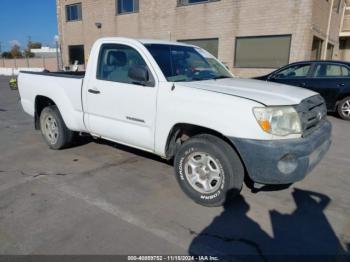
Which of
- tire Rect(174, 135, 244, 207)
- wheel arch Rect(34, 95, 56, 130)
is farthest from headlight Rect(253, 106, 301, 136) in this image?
wheel arch Rect(34, 95, 56, 130)

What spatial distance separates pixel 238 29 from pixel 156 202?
12.7 metres

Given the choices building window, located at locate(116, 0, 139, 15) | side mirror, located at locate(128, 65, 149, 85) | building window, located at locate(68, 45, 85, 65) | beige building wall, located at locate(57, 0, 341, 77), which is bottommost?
side mirror, located at locate(128, 65, 149, 85)

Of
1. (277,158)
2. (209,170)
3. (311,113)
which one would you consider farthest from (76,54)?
(277,158)

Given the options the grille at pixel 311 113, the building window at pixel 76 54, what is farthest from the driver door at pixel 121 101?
the building window at pixel 76 54

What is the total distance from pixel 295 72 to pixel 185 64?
18.9ft

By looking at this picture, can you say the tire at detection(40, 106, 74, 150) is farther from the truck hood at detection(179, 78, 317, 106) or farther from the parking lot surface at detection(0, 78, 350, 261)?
the truck hood at detection(179, 78, 317, 106)

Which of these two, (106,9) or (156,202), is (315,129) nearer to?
(156,202)

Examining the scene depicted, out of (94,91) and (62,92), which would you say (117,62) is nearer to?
(94,91)

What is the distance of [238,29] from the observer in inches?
560

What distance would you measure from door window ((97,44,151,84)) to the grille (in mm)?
1959

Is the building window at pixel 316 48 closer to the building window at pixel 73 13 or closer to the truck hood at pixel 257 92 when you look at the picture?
the truck hood at pixel 257 92

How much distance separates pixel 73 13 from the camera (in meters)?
22.3

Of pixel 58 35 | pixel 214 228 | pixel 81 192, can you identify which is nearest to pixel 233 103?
pixel 214 228

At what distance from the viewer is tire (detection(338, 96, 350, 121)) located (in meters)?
8.08
